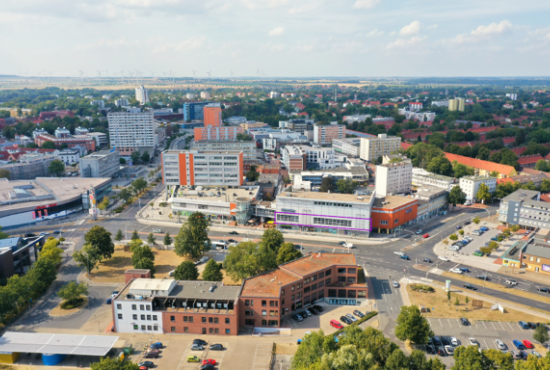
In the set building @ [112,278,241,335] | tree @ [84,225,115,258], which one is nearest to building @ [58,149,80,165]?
tree @ [84,225,115,258]

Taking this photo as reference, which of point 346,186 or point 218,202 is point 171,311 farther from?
point 346,186

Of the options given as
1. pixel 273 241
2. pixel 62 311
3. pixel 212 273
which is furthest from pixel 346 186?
pixel 62 311

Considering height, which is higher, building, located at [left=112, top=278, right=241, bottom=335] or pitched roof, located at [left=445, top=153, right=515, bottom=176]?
pitched roof, located at [left=445, top=153, right=515, bottom=176]

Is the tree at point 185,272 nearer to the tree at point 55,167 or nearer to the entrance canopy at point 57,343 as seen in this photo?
the entrance canopy at point 57,343

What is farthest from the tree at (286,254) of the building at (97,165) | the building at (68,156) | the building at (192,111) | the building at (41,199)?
the building at (192,111)

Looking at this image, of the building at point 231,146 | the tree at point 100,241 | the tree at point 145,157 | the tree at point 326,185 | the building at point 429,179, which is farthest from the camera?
the tree at point 145,157

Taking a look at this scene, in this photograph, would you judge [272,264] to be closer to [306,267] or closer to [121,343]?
[306,267]

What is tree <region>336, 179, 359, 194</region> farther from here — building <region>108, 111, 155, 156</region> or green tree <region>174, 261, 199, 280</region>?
building <region>108, 111, 155, 156</region>
